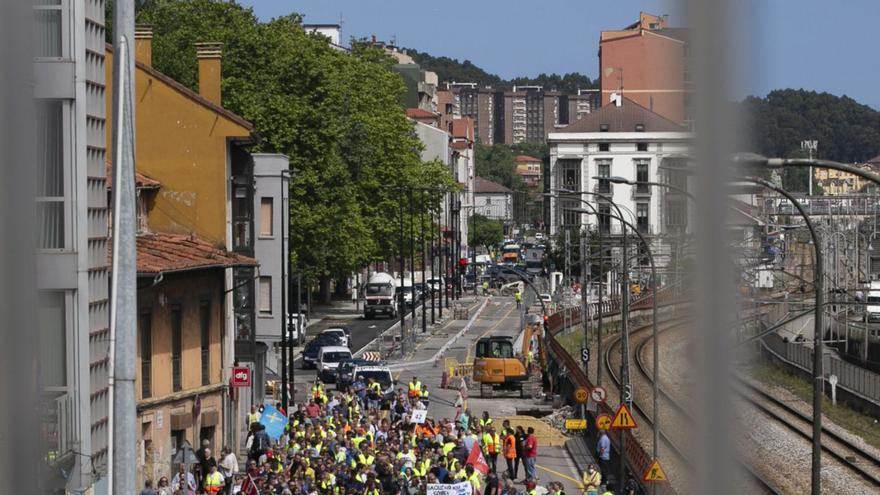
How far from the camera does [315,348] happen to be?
5709 cm

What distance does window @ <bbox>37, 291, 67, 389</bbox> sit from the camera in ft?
9.88

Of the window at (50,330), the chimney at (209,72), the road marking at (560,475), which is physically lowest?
the road marking at (560,475)

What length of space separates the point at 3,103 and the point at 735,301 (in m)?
1.35

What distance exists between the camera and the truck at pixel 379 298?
79.0 meters

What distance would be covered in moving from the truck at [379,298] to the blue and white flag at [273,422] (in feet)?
156

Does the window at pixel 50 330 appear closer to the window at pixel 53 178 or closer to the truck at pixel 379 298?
the window at pixel 53 178

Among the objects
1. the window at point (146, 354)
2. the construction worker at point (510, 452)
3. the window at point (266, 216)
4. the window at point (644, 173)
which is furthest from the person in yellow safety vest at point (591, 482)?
the window at point (266, 216)

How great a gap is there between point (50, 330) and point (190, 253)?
2629cm

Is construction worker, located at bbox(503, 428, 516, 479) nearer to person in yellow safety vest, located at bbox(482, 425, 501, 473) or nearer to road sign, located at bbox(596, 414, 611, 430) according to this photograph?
person in yellow safety vest, located at bbox(482, 425, 501, 473)

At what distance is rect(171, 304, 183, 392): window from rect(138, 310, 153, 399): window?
4.72 feet

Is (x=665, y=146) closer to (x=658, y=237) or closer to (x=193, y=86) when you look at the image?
(x=658, y=237)


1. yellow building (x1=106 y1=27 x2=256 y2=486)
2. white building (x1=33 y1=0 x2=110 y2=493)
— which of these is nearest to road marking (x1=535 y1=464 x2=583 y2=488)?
yellow building (x1=106 y1=27 x2=256 y2=486)

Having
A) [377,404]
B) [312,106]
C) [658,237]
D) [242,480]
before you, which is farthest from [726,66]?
[312,106]

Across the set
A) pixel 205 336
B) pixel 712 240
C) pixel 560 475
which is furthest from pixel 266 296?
pixel 712 240
